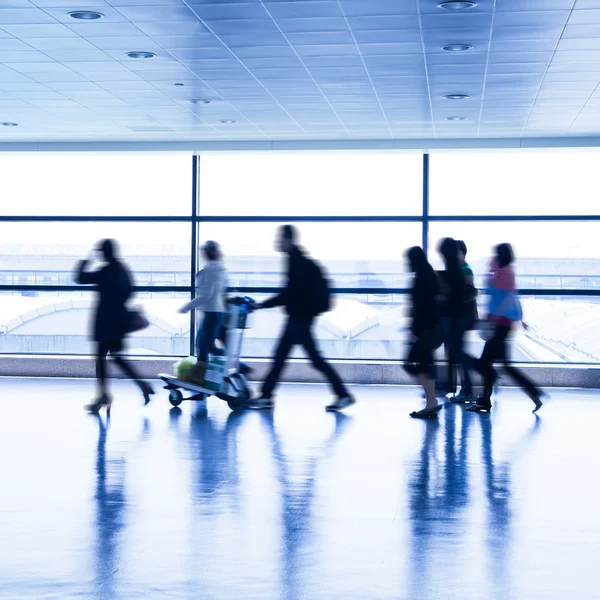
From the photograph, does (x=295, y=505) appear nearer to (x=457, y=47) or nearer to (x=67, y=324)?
(x=457, y=47)

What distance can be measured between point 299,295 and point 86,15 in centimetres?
285

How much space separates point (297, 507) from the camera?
182 inches

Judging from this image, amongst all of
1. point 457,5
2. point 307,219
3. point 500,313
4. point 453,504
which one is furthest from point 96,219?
point 453,504

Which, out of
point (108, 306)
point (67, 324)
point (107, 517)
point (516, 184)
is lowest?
point (107, 517)

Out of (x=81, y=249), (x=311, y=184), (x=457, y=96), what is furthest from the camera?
(x=81, y=249)

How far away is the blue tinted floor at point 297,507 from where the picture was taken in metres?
3.45

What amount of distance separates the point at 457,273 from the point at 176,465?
357 cm

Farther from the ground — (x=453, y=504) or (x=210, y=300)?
(x=210, y=300)

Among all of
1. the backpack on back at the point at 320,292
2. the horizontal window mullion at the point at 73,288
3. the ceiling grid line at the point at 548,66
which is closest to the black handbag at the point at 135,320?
the backpack on back at the point at 320,292

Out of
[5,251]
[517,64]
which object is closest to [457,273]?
[517,64]

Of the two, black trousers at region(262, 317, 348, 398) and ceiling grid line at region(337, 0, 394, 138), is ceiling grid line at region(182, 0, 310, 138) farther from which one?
black trousers at region(262, 317, 348, 398)

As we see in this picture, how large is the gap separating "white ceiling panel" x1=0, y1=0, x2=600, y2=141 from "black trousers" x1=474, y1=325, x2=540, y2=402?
2.09m

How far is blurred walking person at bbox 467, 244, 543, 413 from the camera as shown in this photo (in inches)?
320

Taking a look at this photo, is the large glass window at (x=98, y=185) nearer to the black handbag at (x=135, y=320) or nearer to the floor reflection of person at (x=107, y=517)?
the black handbag at (x=135, y=320)
